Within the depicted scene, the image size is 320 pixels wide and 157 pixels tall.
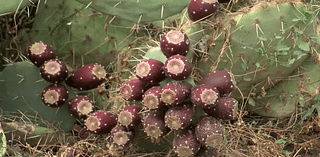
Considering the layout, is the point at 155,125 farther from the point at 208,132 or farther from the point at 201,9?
the point at 201,9

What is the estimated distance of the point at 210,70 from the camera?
1927mm

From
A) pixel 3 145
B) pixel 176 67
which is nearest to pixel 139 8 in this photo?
pixel 176 67

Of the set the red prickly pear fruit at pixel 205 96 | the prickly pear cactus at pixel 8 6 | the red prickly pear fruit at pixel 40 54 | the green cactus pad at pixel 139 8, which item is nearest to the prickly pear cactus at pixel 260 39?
the green cactus pad at pixel 139 8

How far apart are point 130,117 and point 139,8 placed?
47cm

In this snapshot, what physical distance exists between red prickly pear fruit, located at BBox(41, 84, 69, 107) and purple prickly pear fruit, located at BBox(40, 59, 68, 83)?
0.03 m

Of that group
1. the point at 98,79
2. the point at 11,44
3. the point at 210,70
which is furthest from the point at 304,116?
the point at 11,44

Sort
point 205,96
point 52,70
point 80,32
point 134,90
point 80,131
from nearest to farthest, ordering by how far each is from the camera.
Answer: point 205,96
point 134,90
point 52,70
point 80,131
point 80,32

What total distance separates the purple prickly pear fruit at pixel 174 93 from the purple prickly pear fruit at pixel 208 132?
0.10 m

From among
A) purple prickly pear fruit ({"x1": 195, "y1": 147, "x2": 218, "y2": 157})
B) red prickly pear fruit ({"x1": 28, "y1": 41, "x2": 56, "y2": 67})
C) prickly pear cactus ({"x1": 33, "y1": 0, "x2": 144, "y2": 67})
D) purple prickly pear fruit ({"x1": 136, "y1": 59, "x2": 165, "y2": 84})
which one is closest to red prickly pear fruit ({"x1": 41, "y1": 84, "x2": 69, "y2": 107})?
red prickly pear fruit ({"x1": 28, "y1": 41, "x2": 56, "y2": 67})

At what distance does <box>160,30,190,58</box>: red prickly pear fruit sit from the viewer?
1638 mm

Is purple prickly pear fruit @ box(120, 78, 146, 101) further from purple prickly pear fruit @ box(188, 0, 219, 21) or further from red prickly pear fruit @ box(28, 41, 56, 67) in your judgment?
red prickly pear fruit @ box(28, 41, 56, 67)

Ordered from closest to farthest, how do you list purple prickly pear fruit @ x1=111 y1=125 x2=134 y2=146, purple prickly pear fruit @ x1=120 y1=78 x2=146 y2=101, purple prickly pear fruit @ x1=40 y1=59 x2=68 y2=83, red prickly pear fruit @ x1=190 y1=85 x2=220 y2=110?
red prickly pear fruit @ x1=190 y1=85 x2=220 y2=110, purple prickly pear fruit @ x1=120 y1=78 x2=146 y2=101, purple prickly pear fruit @ x1=111 y1=125 x2=134 y2=146, purple prickly pear fruit @ x1=40 y1=59 x2=68 y2=83

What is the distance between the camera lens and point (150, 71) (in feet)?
5.29

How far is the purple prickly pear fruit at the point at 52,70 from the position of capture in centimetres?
199
